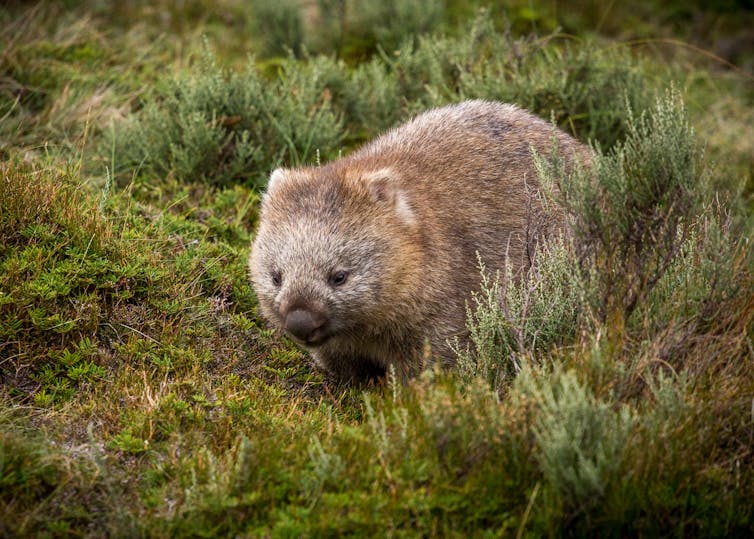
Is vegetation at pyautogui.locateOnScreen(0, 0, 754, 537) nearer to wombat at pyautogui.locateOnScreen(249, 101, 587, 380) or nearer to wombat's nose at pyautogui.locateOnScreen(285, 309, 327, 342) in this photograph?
wombat at pyautogui.locateOnScreen(249, 101, 587, 380)

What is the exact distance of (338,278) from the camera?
4402mm

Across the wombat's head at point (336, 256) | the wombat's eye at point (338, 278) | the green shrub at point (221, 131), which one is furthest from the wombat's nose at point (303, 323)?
the green shrub at point (221, 131)

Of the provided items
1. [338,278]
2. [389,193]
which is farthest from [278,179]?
[338,278]

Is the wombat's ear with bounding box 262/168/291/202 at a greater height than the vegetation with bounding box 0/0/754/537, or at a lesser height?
greater

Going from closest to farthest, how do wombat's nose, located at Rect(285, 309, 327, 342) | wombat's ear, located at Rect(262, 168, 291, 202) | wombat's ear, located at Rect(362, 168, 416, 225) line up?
wombat's nose, located at Rect(285, 309, 327, 342), wombat's ear, located at Rect(362, 168, 416, 225), wombat's ear, located at Rect(262, 168, 291, 202)

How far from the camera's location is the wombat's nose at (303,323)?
422cm

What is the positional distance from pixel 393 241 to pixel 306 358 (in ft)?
3.29

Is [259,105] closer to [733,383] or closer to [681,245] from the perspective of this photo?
[681,245]

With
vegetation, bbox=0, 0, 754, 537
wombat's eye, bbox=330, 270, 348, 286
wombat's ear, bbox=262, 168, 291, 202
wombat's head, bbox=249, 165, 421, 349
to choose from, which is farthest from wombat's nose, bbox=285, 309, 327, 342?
wombat's ear, bbox=262, 168, 291, 202

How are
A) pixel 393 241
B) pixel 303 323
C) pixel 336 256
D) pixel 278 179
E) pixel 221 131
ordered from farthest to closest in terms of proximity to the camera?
pixel 221 131, pixel 278 179, pixel 393 241, pixel 336 256, pixel 303 323

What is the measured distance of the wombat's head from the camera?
171 inches

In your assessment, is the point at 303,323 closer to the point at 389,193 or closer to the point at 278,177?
the point at 389,193

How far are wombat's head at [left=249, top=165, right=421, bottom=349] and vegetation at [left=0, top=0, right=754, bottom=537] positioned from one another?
42cm

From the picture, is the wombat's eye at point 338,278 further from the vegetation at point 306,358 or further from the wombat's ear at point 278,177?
the wombat's ear at point 278,177
